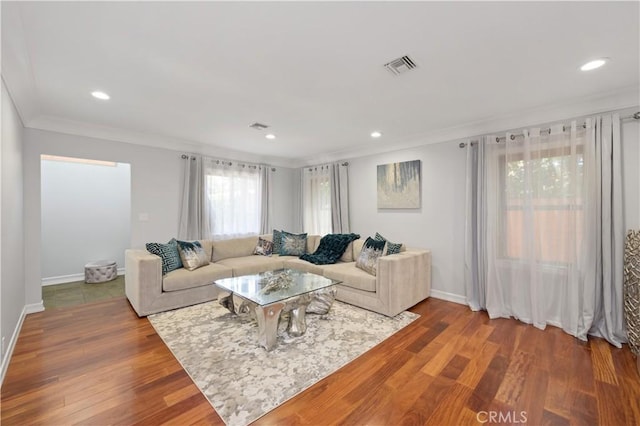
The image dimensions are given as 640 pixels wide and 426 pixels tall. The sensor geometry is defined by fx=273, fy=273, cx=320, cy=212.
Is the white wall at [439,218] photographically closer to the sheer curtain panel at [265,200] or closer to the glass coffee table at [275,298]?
the glass coffee table at [275,298]

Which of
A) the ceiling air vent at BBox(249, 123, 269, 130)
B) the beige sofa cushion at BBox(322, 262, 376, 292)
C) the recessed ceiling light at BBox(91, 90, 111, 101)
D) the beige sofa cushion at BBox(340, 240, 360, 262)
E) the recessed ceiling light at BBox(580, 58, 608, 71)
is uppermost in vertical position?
the recessed ceiling light at BBox(91, 90, 111, 101)

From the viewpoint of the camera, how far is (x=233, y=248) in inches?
183

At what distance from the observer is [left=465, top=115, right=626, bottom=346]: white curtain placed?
2.64 metres

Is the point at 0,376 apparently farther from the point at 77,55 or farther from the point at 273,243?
the point at 273,243

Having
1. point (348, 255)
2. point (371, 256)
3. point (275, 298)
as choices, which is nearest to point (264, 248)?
point (348, 255)

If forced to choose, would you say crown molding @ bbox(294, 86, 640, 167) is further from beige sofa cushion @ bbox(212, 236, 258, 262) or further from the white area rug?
beige sofa cushion @ bbox(212, 236, 258, 262)

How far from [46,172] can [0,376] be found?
4221mm

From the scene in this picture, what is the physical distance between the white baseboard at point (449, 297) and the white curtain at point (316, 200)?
2.24 metres

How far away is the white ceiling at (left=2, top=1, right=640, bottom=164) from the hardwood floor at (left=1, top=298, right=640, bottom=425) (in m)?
2.32

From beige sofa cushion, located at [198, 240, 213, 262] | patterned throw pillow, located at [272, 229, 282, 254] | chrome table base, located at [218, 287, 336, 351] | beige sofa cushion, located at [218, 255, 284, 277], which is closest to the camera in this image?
chrome table base, located at [218, 287, 336, 351]

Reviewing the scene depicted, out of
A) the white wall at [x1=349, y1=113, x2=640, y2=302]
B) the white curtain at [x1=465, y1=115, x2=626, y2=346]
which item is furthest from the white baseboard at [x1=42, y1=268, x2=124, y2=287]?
the white curtain at [x1=465, y1=115, x2=626, y2=346]

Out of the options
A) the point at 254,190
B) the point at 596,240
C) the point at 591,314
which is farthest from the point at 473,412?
the point at 254,190

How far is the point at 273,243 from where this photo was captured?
5000 millimetres

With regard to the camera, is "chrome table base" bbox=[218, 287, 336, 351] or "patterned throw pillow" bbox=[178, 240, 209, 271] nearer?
"chrome table base" bbox=[218, 287, 336, 351]
